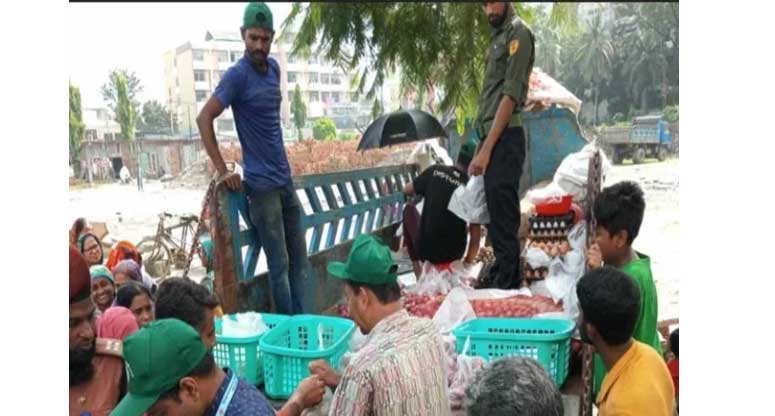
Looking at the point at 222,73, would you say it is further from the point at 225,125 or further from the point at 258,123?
the point at 258,123

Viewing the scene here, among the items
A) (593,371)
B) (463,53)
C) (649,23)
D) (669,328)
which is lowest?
(669,328)

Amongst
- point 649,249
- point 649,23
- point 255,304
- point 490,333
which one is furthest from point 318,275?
point 649,23

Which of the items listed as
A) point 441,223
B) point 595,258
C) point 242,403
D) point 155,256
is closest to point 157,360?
point 242,403

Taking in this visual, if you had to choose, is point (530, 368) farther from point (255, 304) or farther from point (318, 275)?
point (318, 275)

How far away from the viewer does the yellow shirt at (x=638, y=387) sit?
1.89 metres

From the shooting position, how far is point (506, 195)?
3.86 m

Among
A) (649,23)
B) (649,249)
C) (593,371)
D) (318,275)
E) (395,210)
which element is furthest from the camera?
(649,23)

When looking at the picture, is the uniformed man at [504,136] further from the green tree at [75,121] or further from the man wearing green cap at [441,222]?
the green tree at [75,121]

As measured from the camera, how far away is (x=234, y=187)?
139 inches

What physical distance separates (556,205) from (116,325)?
115 inches

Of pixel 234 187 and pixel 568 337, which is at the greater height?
pixel 234 187

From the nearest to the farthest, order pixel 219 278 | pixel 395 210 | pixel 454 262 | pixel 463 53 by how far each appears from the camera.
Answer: pixel 219 278 < pixel 454 262 < pixel 463 53 < pixel 395 210

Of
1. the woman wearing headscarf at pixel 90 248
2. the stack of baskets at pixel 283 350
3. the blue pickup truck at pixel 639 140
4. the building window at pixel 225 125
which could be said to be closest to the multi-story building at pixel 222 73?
the building window at pixel 225 125

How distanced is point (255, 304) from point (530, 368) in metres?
2.36
